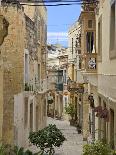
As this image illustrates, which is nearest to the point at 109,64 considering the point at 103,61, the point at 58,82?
the point at 103,61

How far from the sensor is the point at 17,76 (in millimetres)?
22156

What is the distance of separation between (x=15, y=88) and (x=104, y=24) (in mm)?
6202

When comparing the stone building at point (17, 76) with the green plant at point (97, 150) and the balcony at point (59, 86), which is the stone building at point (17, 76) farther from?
the balcony at point (59, 86)

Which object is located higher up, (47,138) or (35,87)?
(35,87)

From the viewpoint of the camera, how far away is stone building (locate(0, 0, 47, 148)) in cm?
1957

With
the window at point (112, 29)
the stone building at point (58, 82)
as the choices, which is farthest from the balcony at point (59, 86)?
the window at point (112, 29)

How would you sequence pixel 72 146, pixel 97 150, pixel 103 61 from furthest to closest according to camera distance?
pixel 72 146 < pixel 103 61 < pixel 97 150

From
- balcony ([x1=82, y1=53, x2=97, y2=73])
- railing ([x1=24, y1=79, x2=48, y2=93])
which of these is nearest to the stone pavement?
railing ([x1=24, y1=79, x2=48, y2=93])

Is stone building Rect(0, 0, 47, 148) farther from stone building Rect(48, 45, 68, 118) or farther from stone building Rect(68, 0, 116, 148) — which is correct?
stone building Rect(48, 45, 68, 118)

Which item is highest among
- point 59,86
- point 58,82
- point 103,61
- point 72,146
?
point 103,61

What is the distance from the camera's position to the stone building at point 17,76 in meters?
19.6

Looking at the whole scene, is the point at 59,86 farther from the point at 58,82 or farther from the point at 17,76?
the point at 17,76

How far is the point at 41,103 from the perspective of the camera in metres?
33.7

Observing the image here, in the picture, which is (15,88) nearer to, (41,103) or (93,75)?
(93,75)
